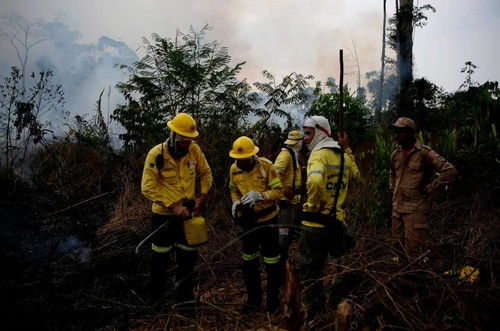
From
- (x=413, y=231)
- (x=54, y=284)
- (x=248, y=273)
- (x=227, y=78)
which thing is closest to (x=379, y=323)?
(x=248, y=273)

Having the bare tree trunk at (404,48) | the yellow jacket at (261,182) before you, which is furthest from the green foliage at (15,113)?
the bare tree trunk at (404,48)

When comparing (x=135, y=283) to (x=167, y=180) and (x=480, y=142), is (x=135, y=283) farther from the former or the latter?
(x=480, y=142)

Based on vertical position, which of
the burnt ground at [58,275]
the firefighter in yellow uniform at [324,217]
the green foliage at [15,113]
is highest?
the green foliage at [15,113]

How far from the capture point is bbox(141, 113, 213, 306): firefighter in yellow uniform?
349 cm

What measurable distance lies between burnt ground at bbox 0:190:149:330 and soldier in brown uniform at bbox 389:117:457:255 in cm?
288

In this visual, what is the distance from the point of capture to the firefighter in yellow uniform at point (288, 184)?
14.3ft

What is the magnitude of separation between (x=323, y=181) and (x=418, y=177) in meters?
1.41

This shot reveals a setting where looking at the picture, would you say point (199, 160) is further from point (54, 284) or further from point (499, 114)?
point (499, 114)

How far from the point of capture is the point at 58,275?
4.48m

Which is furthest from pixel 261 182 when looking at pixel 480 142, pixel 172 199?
pixel 480 142

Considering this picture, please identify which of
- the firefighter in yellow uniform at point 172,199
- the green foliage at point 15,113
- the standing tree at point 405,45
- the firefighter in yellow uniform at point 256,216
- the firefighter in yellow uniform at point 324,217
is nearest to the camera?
the firefighter in yellow uniform at point 324,217

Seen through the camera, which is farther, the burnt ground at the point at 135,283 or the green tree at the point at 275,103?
the green tree at the point at 275,103

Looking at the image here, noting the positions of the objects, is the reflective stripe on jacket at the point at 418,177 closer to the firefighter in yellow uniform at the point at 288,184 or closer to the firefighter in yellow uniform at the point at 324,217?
the firefighter in yellow uniform at the point at 324,217

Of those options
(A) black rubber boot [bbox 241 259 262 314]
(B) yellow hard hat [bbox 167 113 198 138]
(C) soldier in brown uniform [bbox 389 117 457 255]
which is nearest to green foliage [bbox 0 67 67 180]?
(B) yellow hard hat [bbox 167 113 198 138]
